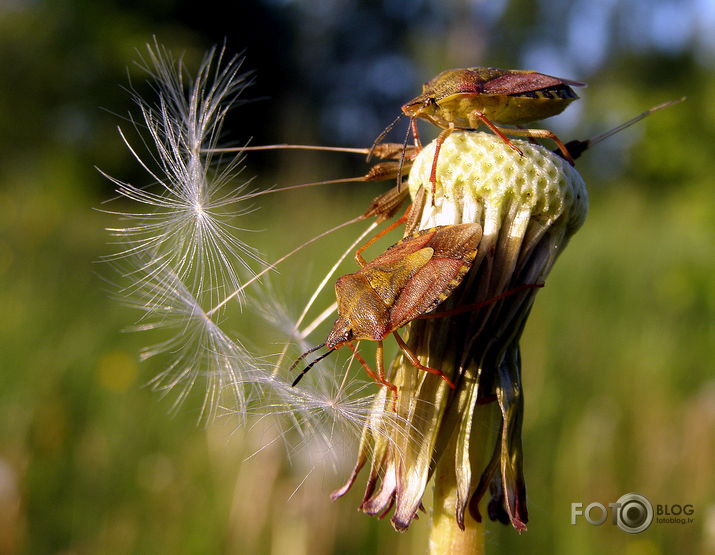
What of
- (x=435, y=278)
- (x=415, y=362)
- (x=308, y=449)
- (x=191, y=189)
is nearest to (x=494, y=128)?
(x=435, y=278)

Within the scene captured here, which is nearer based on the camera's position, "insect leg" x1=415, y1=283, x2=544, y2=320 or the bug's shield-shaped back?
the bug's shield-shaped back

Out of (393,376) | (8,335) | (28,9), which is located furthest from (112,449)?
(28,9)

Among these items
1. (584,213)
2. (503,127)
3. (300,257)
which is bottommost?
(584,213)

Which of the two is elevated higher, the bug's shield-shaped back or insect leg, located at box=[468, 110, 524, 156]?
insect leg, located at box=[468, 110, 524, 156]

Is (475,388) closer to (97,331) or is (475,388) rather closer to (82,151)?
(97,331)

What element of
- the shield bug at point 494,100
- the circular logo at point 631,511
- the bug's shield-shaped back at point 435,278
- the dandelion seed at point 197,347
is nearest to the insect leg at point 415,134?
the shield bug at point 494,100

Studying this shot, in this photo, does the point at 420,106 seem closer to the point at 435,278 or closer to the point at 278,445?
the point at 435,278

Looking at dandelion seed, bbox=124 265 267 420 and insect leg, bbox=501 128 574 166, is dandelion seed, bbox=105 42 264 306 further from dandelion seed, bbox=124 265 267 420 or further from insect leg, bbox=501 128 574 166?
insect leg, bbox=501 128 574 166

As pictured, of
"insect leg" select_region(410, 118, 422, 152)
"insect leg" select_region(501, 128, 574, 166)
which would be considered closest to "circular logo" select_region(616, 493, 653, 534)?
"insect leg" select_region(501, 128, 574, 166)
